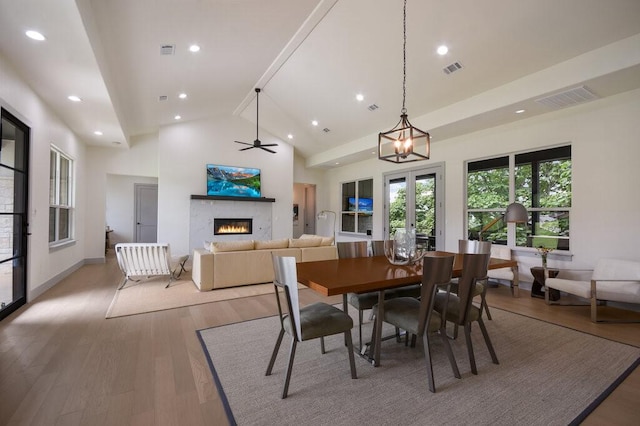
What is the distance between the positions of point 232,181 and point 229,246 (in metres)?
3.59

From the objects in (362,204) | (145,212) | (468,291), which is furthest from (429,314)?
(145,212)

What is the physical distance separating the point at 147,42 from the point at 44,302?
3708 millimetres

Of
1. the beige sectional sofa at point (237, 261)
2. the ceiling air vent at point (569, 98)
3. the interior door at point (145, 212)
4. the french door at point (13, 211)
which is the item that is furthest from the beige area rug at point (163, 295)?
the ceiling air vent at point (569, 98)

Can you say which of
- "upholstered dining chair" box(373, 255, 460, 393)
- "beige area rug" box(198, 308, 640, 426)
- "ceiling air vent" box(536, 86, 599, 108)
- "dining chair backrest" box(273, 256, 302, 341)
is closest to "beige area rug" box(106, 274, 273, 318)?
"beige area rug" box(198, 308, 640, 426)

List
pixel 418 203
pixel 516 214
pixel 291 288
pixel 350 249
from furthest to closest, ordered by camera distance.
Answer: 1. pixel 418 203
2. pixel 516 214
3. pixel 350 249
4. pixel 291 288

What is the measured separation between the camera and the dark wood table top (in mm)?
1894

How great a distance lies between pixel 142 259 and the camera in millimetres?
4766

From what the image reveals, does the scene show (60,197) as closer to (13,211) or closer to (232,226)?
(13,211)

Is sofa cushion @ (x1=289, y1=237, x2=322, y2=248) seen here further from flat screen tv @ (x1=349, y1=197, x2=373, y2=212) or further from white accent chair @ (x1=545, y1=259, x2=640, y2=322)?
white accent chair @ (x1=545, y1=259, x2=640, y2=322)

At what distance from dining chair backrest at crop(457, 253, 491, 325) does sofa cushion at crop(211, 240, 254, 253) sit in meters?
3.49

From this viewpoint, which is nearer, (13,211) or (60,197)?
(13,211)

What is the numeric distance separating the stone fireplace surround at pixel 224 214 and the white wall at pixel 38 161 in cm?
260

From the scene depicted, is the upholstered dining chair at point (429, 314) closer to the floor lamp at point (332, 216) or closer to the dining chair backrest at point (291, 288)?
the dining chair backrest at point (291, 288)

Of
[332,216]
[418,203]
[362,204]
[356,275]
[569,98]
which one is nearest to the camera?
[356,275]
